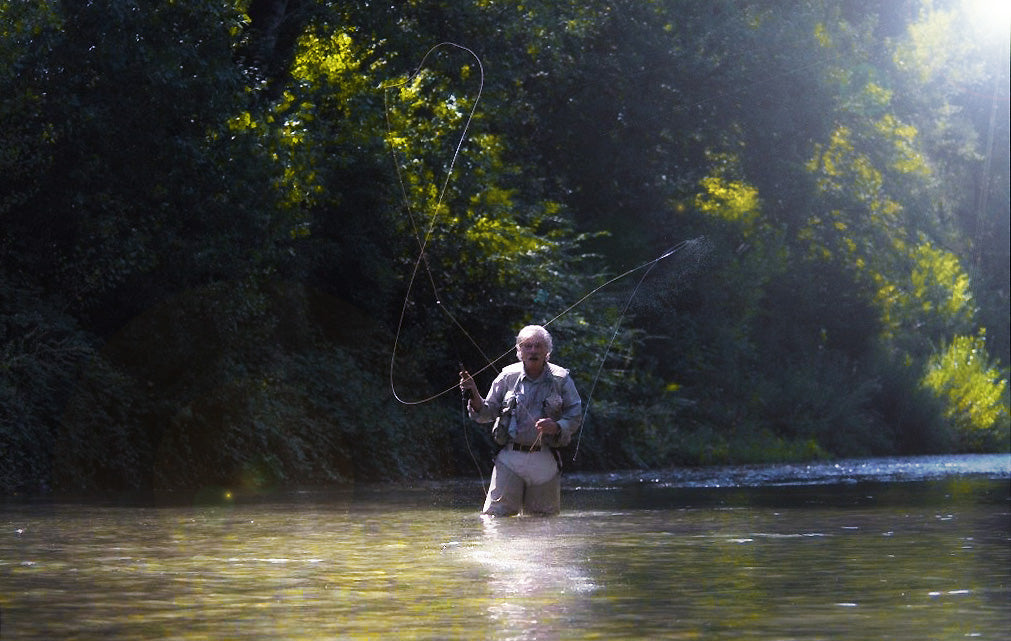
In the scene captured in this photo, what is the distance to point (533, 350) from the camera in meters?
A: 15.7

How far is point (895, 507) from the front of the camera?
1888cm

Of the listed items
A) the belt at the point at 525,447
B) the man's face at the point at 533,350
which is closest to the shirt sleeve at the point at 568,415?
the belt at the point at 525,447

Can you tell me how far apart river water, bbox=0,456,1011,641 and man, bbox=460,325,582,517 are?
0.41 m

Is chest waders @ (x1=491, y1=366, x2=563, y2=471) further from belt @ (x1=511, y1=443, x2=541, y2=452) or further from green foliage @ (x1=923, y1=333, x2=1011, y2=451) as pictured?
green foliage @ (x1=923, y1=333, x2=1011, y2=451)

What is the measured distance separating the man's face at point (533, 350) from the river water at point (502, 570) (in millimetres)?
1334

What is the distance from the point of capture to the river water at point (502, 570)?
8.42 meters

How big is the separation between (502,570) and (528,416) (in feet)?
15.4

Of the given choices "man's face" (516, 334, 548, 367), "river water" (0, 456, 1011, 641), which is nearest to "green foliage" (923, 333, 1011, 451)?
"river water" (0, 456, 1011, 641)

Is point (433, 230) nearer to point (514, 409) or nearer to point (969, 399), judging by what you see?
point (514, 409)

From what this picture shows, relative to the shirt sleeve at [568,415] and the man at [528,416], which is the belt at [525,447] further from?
the shirt sleeve at [568,415]

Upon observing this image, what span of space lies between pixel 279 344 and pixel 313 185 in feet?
7.60

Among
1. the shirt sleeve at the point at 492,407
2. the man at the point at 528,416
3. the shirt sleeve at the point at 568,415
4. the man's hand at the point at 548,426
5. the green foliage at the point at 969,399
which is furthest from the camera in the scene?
the green foliage at the point at 969,399

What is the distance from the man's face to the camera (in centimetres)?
1567

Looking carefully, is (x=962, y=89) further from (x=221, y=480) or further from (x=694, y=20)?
(x=221, y=480)
